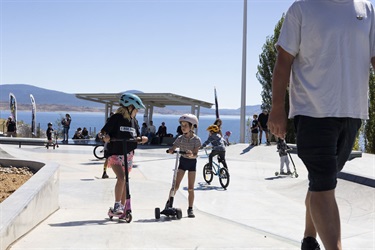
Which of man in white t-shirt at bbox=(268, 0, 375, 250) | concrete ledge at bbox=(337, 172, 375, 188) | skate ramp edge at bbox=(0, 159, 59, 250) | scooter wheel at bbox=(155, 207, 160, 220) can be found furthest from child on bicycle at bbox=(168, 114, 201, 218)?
man in white t-shirt at bbox=(268, 0, 375, 250)

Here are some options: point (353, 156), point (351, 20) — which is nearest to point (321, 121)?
point (351, 20)

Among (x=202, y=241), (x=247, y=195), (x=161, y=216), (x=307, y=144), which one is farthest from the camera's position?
(x=247, y=195)

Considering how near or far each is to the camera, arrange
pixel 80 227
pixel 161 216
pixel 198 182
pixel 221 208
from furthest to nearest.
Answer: pixel 198 182
pixel 221 208
pixel 161 216
pixel 80 227

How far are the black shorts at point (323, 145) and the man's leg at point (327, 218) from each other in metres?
0.05

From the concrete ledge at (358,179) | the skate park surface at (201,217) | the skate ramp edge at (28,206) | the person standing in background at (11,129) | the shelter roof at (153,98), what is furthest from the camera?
the person standing in background at (11,129)

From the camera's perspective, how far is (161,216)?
7547 millimetres

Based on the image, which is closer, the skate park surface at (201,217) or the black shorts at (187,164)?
the skate park surface at (201,217)

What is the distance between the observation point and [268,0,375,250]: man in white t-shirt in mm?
3020

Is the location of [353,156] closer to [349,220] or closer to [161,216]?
[349,220]

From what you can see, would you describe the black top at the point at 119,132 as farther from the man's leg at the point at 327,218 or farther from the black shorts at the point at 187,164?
the man's leg at the point at 327,218

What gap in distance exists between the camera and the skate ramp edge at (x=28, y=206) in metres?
4.63

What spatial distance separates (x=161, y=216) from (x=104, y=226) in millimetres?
1299

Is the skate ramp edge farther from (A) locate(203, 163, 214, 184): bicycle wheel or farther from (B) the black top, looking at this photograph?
(A) locate(203, 163, 214, 184): bicycle wheel

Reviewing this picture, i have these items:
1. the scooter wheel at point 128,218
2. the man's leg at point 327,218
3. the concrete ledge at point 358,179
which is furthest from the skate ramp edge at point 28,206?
the concrete ledge at point 358,179
